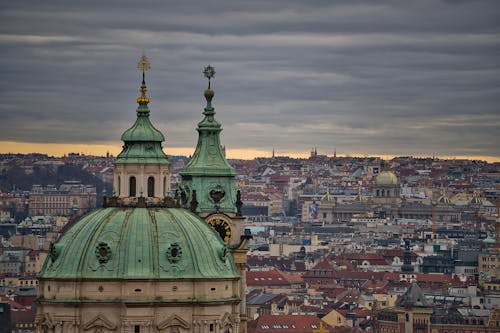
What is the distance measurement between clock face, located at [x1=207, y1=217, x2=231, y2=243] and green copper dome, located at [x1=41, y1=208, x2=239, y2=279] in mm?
7875

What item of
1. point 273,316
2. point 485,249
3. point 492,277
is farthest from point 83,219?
point 485,249

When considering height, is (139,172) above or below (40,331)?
above

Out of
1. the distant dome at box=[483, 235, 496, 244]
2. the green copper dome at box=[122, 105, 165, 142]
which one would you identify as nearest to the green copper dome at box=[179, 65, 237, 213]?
the green copper dome at box=[122, 105, 165, 142]

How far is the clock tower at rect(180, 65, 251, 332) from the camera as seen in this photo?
56719 mm

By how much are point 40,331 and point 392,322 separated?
83.4 m

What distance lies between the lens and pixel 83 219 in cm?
4919

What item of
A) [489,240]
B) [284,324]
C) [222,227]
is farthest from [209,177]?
[489,240]

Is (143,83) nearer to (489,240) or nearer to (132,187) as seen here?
(132,187)

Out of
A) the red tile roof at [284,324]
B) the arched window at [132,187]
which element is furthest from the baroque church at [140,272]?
the red tile roof at [284,324]

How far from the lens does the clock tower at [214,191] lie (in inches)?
2233

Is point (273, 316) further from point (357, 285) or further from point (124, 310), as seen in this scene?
point (124, 310)

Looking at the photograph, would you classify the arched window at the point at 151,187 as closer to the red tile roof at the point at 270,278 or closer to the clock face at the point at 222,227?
the clock face at the point at 222,227

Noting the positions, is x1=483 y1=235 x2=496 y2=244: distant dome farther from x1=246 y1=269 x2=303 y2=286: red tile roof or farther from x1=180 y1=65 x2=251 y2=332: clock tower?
x1=180 y1=65 x2=251 y2=332: clock tower

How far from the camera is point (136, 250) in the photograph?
47.8 m
